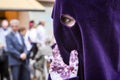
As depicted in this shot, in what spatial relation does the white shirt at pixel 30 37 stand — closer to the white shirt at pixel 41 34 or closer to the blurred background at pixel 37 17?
the white shirt at pixel 41 34

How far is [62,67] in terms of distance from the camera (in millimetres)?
2078

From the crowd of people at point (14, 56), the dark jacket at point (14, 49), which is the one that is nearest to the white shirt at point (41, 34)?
the crowd of people at point (14, 56)

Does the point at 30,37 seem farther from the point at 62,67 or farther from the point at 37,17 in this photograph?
the point at 62,67

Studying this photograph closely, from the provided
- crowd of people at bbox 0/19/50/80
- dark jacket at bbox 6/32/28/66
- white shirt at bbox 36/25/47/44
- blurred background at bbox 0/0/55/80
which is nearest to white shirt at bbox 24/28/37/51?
white shirt at bbox 36/25/47/44

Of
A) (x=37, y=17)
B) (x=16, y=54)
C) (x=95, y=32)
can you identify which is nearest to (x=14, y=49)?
(x=16, y=54)

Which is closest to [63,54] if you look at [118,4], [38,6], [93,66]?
[93,66]

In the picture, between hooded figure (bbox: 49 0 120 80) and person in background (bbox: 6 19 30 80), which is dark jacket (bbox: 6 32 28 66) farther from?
hooded figure (bbox: 49 0 120 80)

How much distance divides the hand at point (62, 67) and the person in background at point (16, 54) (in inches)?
203

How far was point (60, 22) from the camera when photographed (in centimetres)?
201

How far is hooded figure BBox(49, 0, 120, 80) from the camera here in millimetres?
1909

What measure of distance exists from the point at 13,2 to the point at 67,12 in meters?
0.82

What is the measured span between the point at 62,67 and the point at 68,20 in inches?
Result: 9.8

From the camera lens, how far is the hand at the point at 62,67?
2029 mm

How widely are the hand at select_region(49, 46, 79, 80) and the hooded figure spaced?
0.16 ft
